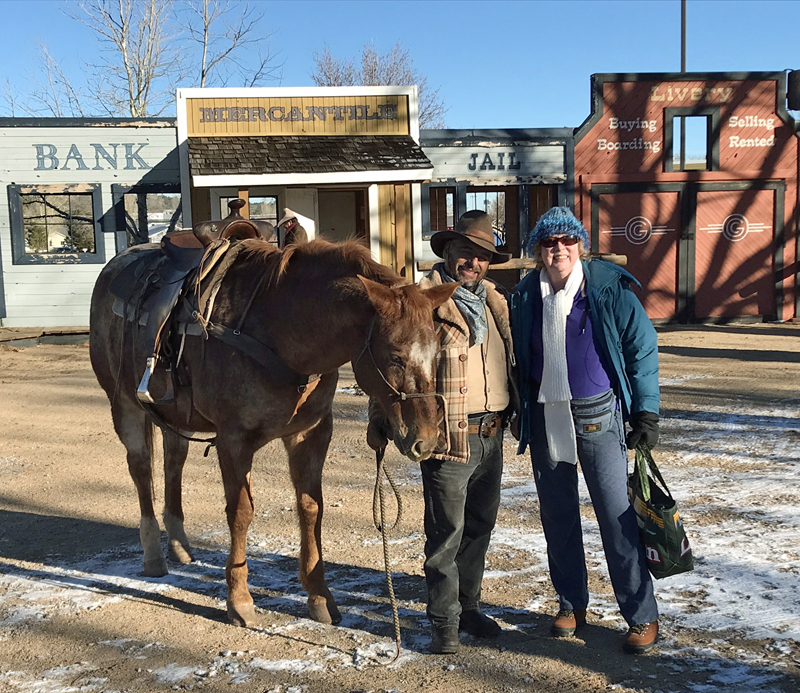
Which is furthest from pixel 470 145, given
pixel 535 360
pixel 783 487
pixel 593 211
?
pixel 535 360

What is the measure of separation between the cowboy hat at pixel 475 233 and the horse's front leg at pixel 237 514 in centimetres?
131

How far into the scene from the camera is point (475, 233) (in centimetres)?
325

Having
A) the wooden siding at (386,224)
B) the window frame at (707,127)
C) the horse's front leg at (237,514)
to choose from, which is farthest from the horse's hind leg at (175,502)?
the window frame at (707,127)

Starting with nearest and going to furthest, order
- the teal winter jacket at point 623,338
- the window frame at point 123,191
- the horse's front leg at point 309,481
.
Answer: the teal winter jacket at point 623,338
the horse's front leg at point 309,481
the window frame at point 123,191

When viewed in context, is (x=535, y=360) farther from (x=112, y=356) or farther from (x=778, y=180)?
(x=778, y=180)

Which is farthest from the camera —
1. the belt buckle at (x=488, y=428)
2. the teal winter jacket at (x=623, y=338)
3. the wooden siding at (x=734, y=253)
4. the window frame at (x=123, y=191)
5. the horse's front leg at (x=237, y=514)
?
the wooden siding at (x=734, y=253)

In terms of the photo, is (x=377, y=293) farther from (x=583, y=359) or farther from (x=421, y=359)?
(x=583, y=359)

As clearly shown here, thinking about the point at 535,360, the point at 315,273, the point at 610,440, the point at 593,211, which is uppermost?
the point at 593,211

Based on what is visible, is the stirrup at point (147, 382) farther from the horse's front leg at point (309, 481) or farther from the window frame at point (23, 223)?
the window frame at point (23, 223)

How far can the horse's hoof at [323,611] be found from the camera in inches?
141

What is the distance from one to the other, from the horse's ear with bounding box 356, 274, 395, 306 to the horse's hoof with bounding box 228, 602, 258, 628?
5.40 feet

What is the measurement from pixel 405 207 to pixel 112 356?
10.8 m

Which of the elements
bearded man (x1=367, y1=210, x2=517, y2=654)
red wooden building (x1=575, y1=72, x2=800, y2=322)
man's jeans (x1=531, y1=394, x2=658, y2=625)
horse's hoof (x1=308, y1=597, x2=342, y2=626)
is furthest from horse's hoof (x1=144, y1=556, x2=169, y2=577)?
red wooden building (x1=575, y1=72, x2=800, y2=322)

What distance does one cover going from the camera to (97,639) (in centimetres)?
345
